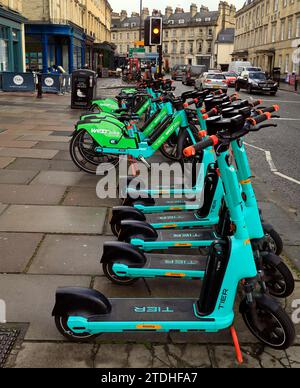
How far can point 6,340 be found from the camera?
105 inches

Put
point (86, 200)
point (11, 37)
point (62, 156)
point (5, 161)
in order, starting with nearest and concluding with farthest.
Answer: point (86, 200)
point (5, 161)
point (62, 156)
point (11, 37)

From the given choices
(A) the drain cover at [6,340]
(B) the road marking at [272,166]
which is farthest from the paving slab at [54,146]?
(A) the drain cover at [6,340]

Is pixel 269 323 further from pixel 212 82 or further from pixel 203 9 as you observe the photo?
pixel 203 9

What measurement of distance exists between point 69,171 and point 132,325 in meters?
4.61

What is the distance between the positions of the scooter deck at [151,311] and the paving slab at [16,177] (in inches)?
148

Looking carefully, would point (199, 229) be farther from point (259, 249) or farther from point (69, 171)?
point (69, 171)

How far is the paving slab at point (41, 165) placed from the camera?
7.02m

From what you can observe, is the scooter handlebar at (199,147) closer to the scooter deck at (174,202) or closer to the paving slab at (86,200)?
the scooter deck at (174,202)

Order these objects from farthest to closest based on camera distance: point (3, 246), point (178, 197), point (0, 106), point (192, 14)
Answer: point (192, 14)
point (0, 106)
point (178, 197)
point (3, 246)

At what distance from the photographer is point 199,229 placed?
3975mm

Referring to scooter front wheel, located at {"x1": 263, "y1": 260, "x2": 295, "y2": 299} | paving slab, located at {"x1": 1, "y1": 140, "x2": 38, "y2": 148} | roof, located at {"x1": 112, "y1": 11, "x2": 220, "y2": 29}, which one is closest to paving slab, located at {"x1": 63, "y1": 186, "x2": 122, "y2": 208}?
scooter front wheel, located at {"x1": 263, "y1": 260, "x2": 295, "y2": 299}

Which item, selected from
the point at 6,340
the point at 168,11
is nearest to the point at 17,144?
the point at 6,340

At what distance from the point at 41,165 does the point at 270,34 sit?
55878 mm
